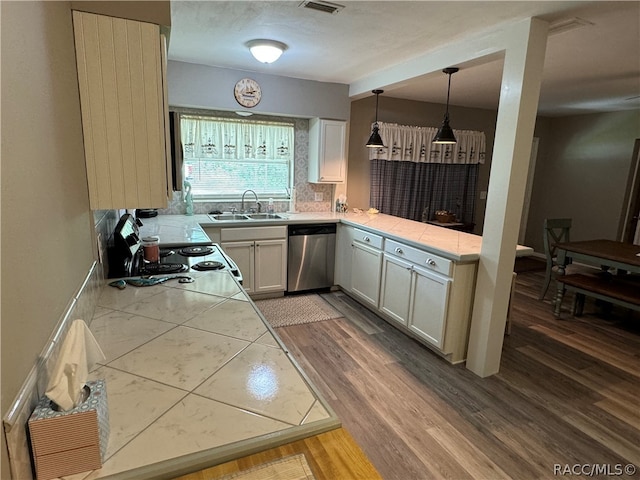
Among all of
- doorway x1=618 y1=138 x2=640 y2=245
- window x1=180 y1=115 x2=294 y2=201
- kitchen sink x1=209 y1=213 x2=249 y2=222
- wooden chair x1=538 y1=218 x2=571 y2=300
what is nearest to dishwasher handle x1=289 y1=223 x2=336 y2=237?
kitchen sink x1=209 y1=213 x2=249 y2=222

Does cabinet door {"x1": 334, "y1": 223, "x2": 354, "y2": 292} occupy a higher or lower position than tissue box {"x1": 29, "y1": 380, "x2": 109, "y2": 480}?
lower

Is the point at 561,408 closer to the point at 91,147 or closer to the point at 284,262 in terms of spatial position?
the point at 284,262

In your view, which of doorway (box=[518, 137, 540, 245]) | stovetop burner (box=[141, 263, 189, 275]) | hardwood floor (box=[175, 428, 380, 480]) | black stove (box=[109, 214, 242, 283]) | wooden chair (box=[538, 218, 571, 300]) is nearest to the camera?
hardwood floor (box=[175, 428, 380, 480])

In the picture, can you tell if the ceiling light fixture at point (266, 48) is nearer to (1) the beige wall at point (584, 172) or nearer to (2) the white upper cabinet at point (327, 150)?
(2) the white upper cabinet at point (327, 150)

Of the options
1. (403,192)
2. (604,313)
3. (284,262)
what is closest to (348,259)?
(284,262)

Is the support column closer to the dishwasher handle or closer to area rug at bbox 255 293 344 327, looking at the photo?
area rug at bbox 255 293 344 327

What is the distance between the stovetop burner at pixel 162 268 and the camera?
80.1 inches

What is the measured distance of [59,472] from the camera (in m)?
0.74

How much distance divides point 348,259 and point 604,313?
285 cm

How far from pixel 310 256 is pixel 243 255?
2.54 feet

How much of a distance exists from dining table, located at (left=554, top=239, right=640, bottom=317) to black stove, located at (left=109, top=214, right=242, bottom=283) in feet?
11.2

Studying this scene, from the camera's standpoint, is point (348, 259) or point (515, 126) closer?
point (515, 126)

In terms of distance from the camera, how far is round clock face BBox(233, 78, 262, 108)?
378cm

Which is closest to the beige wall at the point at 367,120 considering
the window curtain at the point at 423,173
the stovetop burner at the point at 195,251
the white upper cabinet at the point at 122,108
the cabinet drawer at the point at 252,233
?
the window curtain at the point at 423,173
